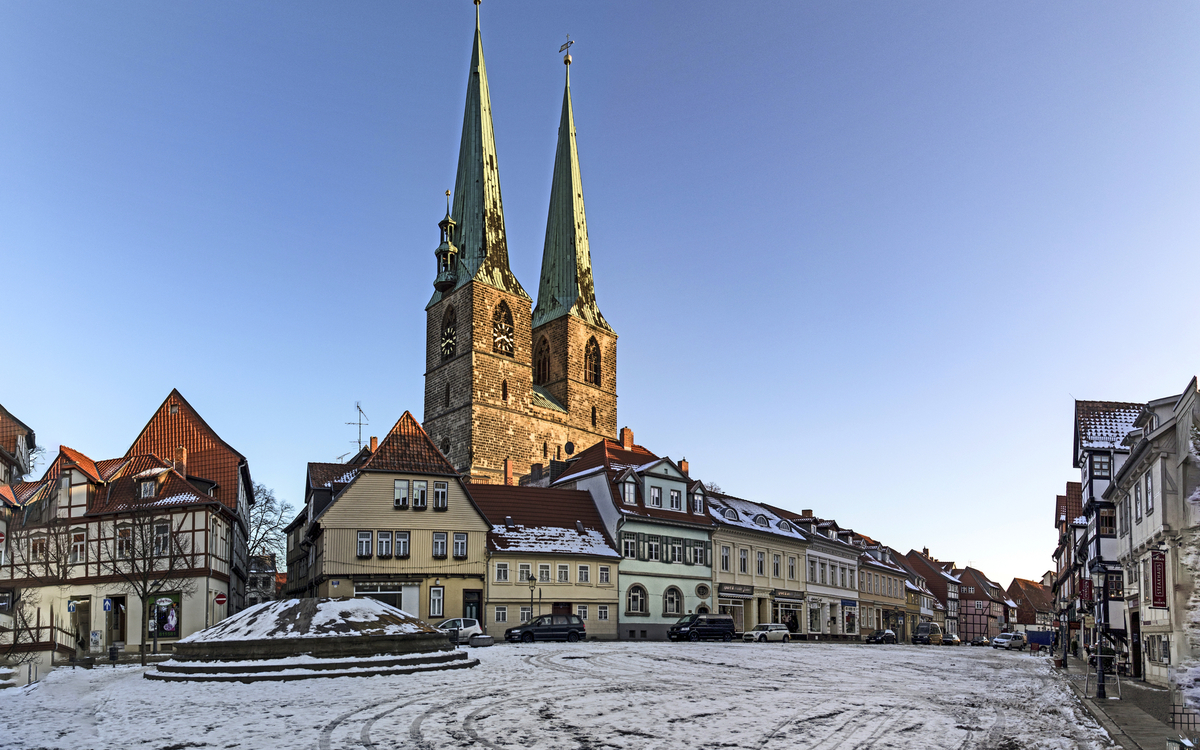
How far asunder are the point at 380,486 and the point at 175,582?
9.30 meters

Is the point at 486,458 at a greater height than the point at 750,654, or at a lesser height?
greater

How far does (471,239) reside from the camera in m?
92.7

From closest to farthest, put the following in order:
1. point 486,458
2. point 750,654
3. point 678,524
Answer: point 750,654 → point 678,524 → point 486,458

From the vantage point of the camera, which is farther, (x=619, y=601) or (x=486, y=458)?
(x=486, y=458)

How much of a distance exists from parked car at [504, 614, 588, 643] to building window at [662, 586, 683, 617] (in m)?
12.2

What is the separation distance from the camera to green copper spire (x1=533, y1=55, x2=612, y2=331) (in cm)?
10281

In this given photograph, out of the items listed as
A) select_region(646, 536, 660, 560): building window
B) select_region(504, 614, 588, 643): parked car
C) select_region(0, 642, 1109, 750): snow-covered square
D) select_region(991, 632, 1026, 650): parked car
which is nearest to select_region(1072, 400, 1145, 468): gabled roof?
select_region(646, 536, 660, 560): building window

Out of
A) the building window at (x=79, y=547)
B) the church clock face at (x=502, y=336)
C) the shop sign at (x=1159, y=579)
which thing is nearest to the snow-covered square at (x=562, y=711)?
the shop sign at (x=1159, y=579)

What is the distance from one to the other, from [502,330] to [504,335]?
451 millimetres

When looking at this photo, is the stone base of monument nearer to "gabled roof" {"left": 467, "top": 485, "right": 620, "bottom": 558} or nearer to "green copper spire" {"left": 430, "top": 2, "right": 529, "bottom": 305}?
"gabled roof" {"left": 467, "top": 485, "right": 620, "bottom": 558}

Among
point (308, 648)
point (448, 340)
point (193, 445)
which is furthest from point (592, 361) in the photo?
point (308, 648)

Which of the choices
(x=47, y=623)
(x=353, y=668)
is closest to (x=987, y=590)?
(x=47, y=623)

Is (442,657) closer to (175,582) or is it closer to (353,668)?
(353,668)

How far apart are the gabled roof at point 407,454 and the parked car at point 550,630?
8.73 metres
